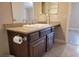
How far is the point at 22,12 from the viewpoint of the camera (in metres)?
2.71

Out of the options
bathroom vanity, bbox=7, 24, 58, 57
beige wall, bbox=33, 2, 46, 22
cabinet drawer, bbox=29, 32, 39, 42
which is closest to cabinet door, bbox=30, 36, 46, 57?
bathroom vanity, bbox=7, 24, 58, 57

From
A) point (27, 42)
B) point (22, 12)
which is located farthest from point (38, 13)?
point (27, 42)

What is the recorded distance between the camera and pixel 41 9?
374 centimetres

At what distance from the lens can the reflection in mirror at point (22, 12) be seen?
2.46 meters

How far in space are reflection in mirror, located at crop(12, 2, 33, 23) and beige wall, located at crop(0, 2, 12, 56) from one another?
0.52 feet

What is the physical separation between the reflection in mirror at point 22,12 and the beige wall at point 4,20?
16 cm

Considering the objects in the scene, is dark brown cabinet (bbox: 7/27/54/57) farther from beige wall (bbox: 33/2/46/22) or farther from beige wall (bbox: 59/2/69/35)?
beige wall (bbox: 59/2/69/35)

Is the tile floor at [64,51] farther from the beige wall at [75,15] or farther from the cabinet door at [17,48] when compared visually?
the beige wall at [75,15]

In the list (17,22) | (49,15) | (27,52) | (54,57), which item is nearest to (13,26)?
(17,22)

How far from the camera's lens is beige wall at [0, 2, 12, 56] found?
7.07ft

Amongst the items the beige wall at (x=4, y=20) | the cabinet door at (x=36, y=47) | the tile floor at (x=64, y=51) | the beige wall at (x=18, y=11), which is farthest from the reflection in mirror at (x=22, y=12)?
the tile floor at (x=64, y=51)

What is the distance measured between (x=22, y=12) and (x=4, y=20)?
62 cm

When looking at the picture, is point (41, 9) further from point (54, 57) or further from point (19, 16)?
point (54, 57)

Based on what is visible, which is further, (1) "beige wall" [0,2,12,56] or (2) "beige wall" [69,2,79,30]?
(2) "beige wall" [69,2,79,30]
